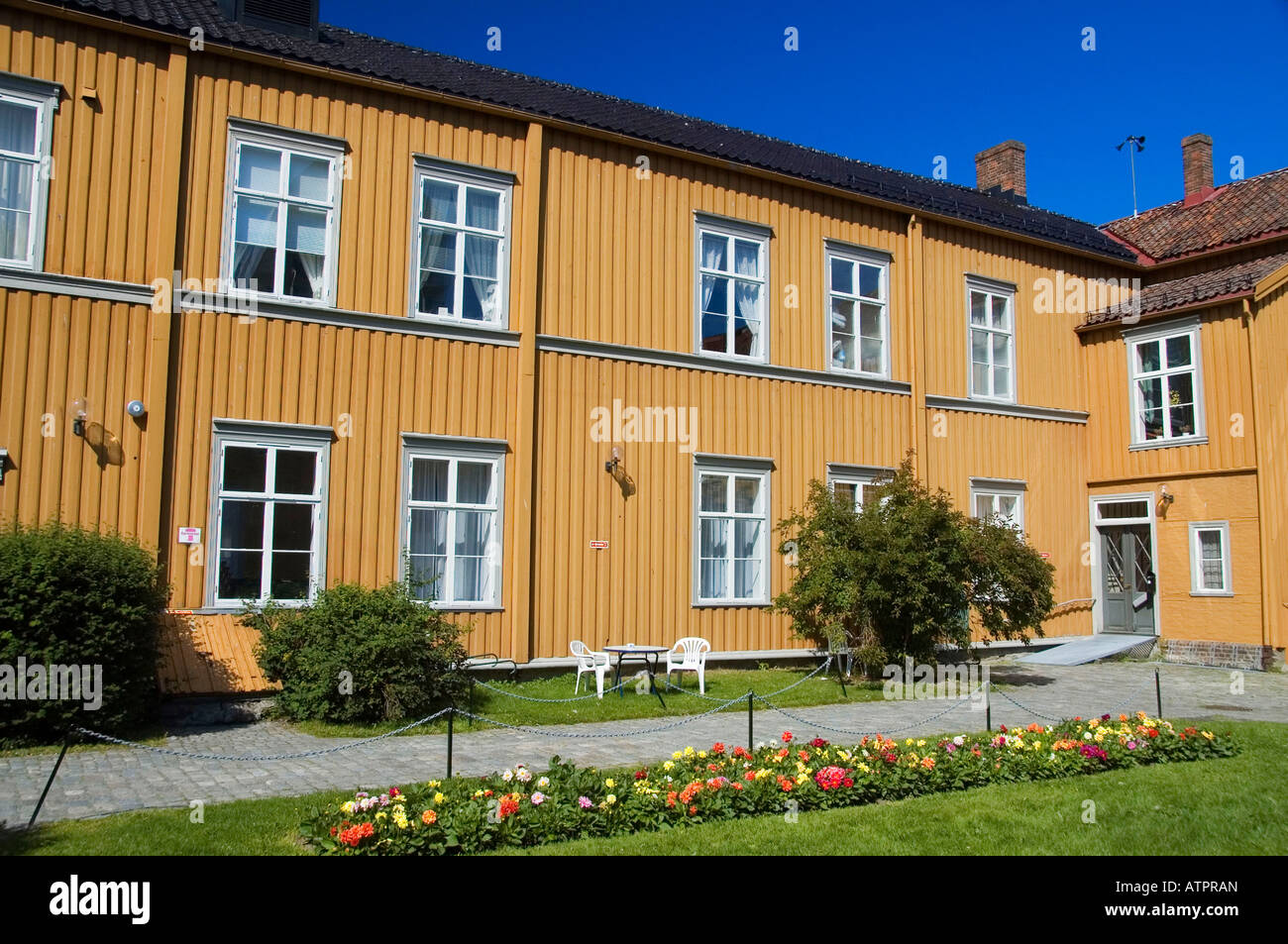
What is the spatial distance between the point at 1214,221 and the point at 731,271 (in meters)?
12.0

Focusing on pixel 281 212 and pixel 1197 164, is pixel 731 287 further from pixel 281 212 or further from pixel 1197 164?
pixel 1197 164

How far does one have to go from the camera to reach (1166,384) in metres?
19.3

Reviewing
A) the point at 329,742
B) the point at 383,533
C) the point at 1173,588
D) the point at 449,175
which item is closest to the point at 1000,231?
the point at 1173,588

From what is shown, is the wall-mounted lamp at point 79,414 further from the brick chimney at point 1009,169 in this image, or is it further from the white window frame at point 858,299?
the brick chimney at point 1009,169

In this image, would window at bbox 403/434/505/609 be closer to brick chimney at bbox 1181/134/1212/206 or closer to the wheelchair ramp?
the wheelchair ramp

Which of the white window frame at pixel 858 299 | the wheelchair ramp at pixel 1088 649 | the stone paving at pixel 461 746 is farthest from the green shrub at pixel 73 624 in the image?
the wheelchair ramp at pixel 1088 649

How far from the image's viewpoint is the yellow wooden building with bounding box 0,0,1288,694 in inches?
460

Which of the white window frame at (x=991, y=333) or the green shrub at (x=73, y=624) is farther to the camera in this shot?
the white window frame at (x=991, y=333)

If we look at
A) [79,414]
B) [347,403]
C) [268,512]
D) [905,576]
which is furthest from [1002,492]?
[79,414]

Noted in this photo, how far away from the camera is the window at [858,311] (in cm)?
1748

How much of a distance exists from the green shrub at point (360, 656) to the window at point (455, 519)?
193 cm
